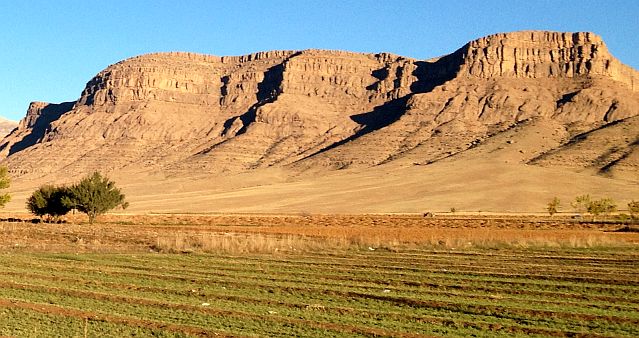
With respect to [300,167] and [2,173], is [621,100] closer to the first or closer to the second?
[300,167]

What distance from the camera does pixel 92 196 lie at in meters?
58.6

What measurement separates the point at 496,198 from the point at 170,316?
3970 inches

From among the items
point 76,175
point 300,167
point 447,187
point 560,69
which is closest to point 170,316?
point 447,187

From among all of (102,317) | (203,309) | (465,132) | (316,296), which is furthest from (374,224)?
(465,132)

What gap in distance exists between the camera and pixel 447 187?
123 m

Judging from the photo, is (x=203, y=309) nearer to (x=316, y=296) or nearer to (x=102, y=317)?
(x=102, y=317)

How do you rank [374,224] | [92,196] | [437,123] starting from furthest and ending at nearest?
[437,123]
[374,224]
[92,196]

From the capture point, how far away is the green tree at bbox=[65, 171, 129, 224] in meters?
58.0

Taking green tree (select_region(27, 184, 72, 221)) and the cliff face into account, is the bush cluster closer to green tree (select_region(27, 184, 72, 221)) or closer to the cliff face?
green tree (select_region(27, 184, 72, 221))

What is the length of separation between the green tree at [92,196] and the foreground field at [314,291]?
27.0 m

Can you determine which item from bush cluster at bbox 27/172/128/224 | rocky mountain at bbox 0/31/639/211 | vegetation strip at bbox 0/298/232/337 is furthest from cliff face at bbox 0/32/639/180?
vegetation strip at bbox 0/298/232/337

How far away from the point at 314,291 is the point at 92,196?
144 feet

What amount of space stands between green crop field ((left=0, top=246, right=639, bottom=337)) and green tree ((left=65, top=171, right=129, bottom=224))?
31.7 meters

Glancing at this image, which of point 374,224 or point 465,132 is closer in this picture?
point 374,224
